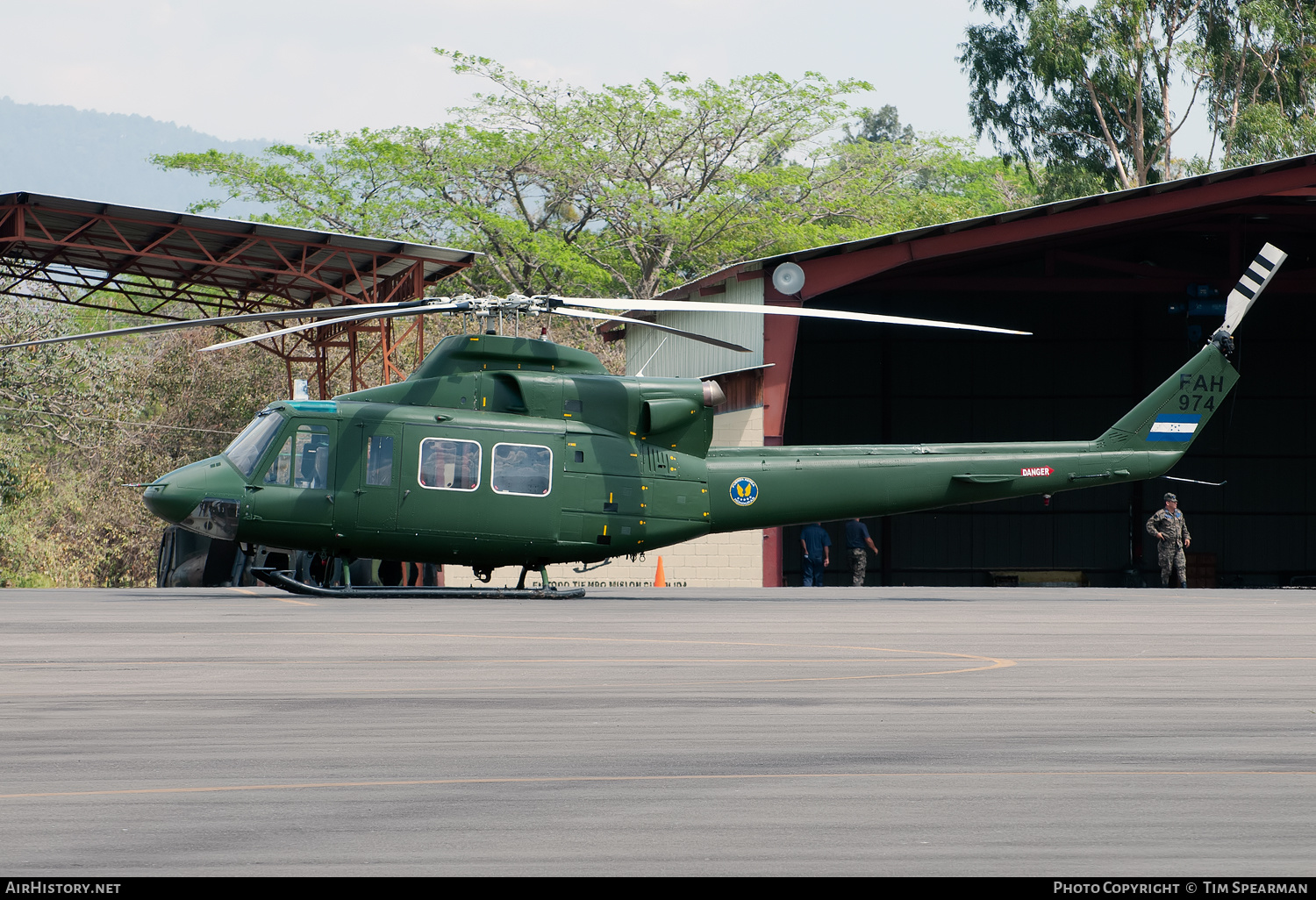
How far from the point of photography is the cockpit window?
14.9 meters

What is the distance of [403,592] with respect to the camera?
15281mm

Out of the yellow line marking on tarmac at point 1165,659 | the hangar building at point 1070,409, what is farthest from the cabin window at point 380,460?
the hangar building at point 1070,409

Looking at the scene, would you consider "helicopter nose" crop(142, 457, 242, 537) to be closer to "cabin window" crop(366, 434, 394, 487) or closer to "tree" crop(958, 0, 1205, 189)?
"cabin window" crop(366, 434, 394, 487)

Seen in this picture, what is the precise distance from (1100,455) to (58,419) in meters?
30.9

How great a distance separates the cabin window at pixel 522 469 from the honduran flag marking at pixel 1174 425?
8.28m

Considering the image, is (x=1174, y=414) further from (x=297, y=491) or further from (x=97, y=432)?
(x=97, y=432)

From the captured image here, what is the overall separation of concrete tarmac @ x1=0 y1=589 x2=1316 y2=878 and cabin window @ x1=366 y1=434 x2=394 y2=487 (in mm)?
4572

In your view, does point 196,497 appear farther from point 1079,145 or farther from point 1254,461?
point 1079,145

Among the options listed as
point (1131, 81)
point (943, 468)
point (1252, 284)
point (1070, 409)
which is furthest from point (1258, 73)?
point (943, 468)

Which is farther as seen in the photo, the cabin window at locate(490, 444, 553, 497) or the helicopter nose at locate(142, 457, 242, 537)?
the cabin window at locate(490, 444, 553, 497)

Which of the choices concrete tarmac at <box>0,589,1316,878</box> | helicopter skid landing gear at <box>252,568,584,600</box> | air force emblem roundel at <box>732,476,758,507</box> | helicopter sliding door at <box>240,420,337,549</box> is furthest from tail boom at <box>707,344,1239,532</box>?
concrete tarmac at <box>0,589,1316,878</box>

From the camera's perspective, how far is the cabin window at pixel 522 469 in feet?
49.8

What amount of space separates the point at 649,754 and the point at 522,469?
10.2 m

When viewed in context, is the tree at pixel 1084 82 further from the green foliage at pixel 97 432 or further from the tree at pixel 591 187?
the green foliage at pixel 97 432
